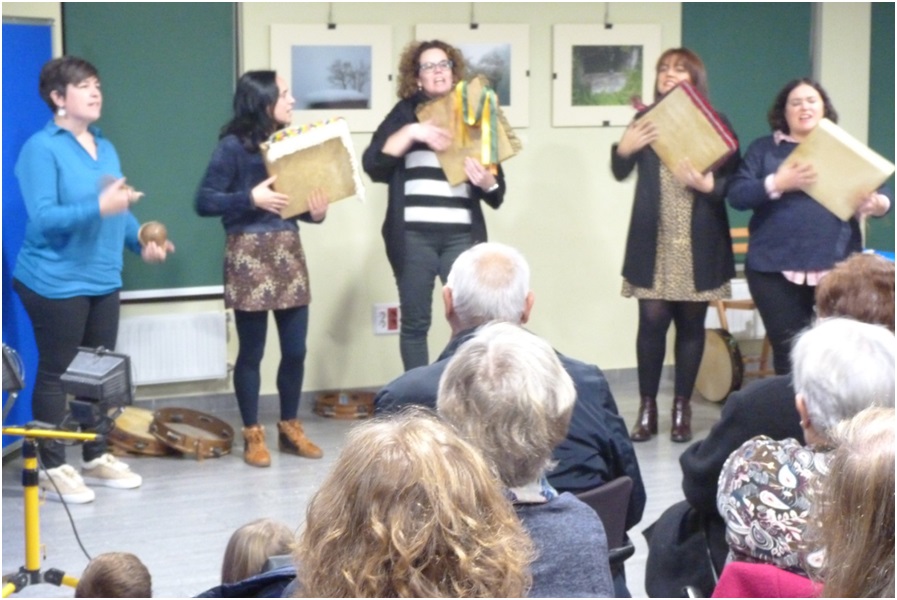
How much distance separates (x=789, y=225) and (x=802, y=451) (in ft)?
8.83

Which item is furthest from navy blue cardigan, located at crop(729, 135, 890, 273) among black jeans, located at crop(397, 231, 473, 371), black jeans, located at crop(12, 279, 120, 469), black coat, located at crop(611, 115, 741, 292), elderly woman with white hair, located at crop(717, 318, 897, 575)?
elderly woman with white hair, located at crop(717, 318, 897, 575)

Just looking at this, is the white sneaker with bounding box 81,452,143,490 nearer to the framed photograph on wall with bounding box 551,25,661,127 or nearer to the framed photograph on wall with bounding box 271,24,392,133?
the framed photograph on wall with bounding box 271,24,392,133

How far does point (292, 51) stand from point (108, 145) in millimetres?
1233

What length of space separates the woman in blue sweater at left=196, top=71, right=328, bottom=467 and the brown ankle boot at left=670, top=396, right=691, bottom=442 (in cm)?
154

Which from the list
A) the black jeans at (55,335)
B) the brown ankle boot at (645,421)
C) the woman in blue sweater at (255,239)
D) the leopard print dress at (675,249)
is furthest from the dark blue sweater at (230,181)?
the brown ankle boot at (645,421)

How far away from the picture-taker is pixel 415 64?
15.9 feet

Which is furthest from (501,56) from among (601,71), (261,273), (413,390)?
(413,390)

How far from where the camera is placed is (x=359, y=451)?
140 centimetres

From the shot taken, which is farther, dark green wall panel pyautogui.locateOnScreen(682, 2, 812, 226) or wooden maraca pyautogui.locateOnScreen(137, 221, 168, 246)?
dark green wall panel pyautogui.locateOnScreen(682, 2, 812, 226)

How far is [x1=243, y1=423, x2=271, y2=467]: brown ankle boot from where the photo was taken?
4.75m

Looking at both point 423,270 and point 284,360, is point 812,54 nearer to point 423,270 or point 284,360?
point 423,270

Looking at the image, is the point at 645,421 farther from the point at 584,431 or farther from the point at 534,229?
the point at 584,431

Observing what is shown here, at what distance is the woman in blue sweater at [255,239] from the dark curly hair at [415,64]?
51 cm

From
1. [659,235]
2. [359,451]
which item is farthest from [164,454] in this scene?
[359,451]
